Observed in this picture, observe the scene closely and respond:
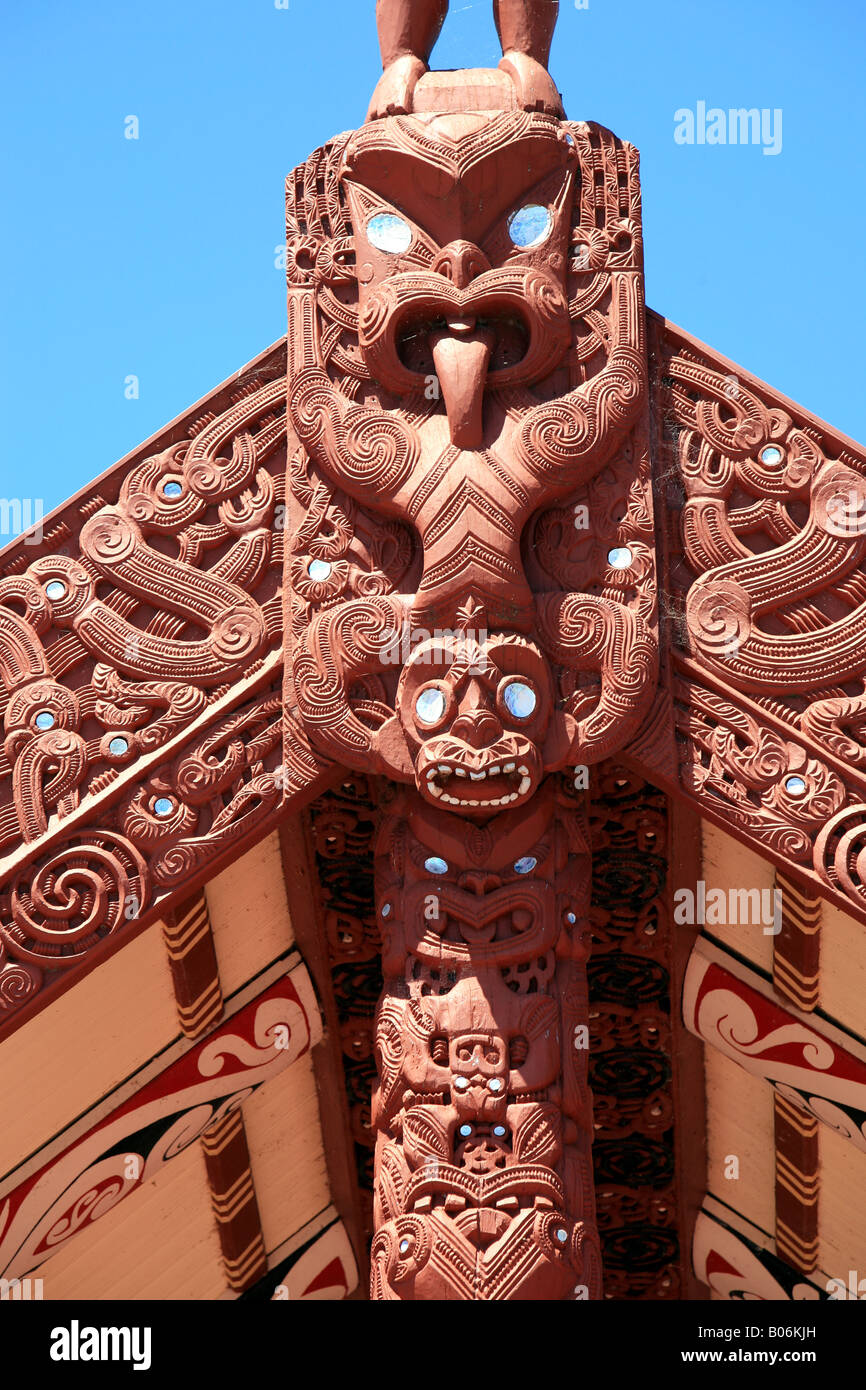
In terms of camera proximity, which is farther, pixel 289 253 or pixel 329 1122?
pixel 329 1122

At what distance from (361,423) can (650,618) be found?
1.01 m

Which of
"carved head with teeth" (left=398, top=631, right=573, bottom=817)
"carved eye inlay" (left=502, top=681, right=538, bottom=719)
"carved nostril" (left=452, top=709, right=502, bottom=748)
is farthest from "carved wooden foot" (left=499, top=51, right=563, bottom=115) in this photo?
"carved nostril" (left=452, top=709, right=502, bottom=748)

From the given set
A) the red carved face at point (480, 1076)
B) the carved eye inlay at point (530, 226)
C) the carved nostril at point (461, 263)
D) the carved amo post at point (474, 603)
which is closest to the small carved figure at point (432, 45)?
the carved amo post at point (474, 603)

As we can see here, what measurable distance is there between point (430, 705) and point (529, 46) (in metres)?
2.14

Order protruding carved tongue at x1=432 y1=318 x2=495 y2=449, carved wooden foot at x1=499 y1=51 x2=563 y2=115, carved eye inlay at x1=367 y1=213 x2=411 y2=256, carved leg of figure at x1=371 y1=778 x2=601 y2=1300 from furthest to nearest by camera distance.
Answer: carved wooden foot at x1=499 y1=51 x2=563 y2=115, carved eye inlay at x1=367 y1=213 x2=411 y2=256, protruding carved tongue at x1=432 y1=318 x2=495 y2=449, carved leg of figure at x1=371 y1=778 x2=601 y2=1300

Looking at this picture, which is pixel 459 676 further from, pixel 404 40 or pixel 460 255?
pixel 404 40

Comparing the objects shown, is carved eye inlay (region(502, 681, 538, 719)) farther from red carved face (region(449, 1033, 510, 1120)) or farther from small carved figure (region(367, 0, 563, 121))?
small carved figure (region(367, 0, 563, 121))

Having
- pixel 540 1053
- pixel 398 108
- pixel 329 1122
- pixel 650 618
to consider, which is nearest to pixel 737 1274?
pixel 329 1122

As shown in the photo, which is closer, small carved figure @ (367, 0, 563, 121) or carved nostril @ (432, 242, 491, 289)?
carved nostril @ (432, 242, 491, 289)

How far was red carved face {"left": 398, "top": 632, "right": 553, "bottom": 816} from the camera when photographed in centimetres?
581

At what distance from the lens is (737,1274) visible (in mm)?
7914

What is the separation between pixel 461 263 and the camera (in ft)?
20.2

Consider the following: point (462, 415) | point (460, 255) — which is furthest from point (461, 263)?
point (462, 415)
